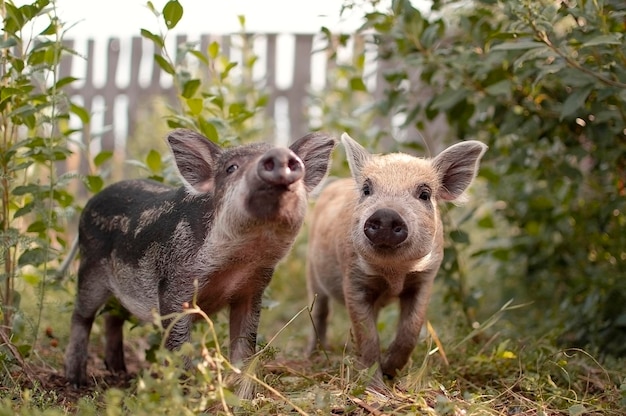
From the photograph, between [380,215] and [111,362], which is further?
[111,362]

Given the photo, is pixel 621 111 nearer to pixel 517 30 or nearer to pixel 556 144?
pixel 517 30

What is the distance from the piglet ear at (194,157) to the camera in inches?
163

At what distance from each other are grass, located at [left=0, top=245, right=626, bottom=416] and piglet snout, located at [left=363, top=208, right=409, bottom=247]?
551 mm

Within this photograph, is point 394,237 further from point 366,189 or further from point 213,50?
point 213,50

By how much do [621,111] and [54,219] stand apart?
353 centimetres

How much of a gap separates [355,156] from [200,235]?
125cm

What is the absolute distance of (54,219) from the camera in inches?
184

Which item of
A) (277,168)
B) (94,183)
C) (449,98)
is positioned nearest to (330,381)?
(277,168)

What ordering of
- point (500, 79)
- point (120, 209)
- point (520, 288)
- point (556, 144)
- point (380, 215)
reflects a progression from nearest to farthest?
point (380, 215), point (120, 209), point (500, 79), point (556, 144), point (520, 288)

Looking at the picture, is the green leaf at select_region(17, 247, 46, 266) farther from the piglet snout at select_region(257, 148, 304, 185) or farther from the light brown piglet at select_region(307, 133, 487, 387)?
the piglet snout at select_region(257, 148, 304, 185)

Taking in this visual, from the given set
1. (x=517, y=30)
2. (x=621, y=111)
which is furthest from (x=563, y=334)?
(x=517, y=30)

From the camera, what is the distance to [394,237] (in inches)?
162

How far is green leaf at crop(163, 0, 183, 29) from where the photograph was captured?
458 cm

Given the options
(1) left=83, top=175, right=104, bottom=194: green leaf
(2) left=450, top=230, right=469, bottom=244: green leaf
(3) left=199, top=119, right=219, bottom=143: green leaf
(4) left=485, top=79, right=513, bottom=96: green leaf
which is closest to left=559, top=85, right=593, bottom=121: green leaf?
(4) left=485, top=79, right=513, bottom=96: green leaf
